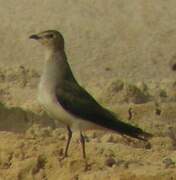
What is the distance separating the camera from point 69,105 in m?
9.54

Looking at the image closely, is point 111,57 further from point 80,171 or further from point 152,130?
point 80,171

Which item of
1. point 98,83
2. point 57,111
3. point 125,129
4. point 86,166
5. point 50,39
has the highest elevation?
point 98,83

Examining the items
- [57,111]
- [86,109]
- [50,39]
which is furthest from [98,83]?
[57,111]

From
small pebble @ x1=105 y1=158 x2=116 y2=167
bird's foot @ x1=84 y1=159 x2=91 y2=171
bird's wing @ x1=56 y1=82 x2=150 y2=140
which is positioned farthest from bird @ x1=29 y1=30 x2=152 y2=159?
small pebble @ x1=105 y1=158 x2=116 y2=167

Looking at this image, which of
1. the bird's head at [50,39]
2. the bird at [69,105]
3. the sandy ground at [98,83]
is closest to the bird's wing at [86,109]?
the bird at [69,105]

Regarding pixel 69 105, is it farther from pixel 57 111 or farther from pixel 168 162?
pixel 168 162

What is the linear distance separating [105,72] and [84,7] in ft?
8.86

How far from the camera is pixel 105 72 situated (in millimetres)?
18156

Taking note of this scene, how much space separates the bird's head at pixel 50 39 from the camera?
9914mm

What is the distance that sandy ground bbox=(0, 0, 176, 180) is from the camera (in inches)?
367

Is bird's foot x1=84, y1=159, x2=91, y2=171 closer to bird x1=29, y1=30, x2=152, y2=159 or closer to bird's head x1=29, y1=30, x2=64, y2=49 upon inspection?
bird x1=29, y1=30, x2=152, y2=159

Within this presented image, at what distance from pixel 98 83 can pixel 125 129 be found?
6.28 m

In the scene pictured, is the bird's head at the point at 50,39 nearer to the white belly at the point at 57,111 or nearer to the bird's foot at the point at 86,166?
the white belly at the point at 57,111

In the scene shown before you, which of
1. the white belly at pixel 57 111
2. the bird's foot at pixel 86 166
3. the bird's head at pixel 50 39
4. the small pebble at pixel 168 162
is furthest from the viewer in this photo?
the bird's head at pixel 50 39
